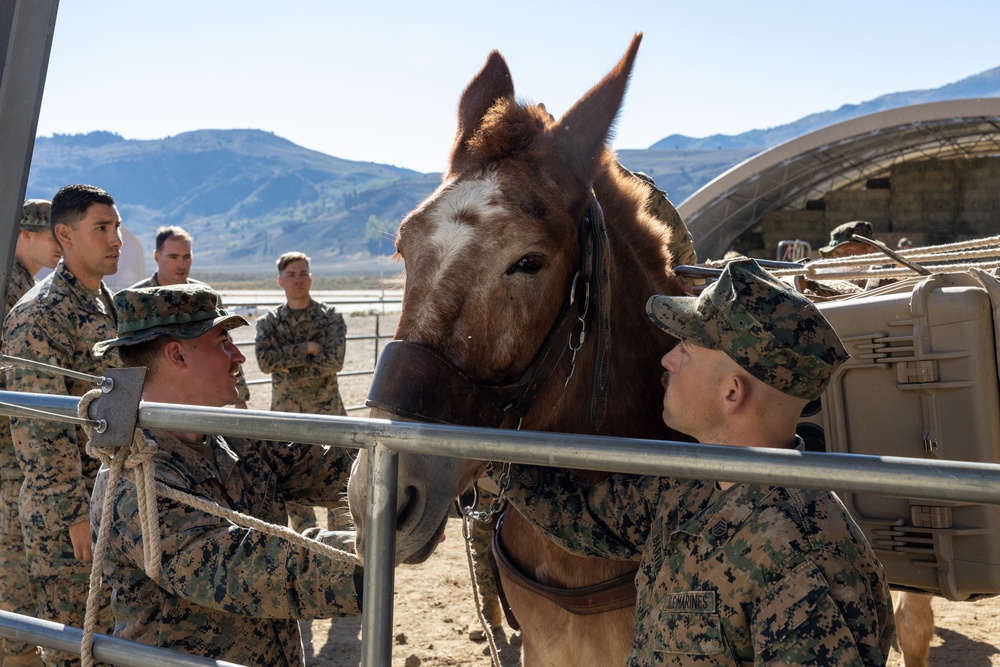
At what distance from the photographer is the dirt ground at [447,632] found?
4.75 m

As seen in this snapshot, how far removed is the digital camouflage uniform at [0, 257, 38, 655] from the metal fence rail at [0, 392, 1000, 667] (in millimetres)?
2888

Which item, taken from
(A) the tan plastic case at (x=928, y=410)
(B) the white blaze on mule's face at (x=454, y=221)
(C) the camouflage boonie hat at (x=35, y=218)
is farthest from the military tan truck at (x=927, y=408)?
(C) the camouflage boonie hat at (x=35, y=218)

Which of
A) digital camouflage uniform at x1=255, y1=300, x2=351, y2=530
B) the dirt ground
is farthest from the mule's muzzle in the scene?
digital camouflage uniform at x1=255, y1=300, x2=351, y2=530

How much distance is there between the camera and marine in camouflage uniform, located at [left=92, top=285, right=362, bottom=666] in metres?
1.81

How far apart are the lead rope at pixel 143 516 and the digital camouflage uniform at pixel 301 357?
496 cm

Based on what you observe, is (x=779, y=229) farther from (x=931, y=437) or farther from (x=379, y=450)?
(x=379, y=450)

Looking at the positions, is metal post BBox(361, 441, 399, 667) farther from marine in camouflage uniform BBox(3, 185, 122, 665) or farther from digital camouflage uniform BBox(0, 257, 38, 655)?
digital camouflage uniform BBox(0, 257, 38, 655)

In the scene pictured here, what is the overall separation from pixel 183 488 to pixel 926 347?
2.15 metres

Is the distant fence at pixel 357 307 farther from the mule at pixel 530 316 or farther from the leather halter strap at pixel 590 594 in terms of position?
Answer: the leather halter strap at pixel 590 594

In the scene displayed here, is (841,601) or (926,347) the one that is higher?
(926,347)

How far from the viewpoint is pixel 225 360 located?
99.3 inches

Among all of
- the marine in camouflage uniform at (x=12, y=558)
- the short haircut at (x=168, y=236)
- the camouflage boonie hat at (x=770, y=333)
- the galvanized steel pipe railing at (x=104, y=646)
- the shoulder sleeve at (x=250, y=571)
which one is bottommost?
the marine in camouflage uniform at (x=12, y=558)

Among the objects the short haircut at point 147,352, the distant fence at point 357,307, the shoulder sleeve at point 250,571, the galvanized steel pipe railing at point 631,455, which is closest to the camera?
the galvanized steel pipe railing at point 631,455

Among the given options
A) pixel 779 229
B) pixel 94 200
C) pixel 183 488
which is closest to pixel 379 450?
pixel 183 488
